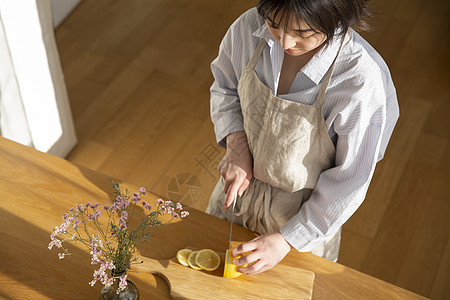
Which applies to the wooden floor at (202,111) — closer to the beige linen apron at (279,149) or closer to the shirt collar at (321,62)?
the beige linen apron at (279,149)

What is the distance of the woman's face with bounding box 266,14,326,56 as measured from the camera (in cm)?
97

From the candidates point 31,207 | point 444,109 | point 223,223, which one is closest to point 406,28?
point 444,109

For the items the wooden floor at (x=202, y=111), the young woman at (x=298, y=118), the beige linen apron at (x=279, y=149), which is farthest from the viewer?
the wooden floor at (x=202, y=111)

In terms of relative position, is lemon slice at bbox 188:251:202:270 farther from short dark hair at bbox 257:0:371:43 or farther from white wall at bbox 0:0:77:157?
white wall at bbox 0:0:77:157

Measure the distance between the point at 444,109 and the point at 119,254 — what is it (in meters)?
2.52

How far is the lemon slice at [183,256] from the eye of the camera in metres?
1.24

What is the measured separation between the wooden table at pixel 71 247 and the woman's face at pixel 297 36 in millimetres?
504

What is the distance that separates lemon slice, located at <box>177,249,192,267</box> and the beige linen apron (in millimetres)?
228

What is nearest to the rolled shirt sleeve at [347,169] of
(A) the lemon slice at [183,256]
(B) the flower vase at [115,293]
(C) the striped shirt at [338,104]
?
(C) the striped shirt at [338,104]

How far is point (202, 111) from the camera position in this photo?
118 inches

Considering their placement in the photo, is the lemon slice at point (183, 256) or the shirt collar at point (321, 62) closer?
the shirt collar at point (321, 62)

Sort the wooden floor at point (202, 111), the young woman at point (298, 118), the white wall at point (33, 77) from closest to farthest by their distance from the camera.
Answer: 1. the young woman at point (298, 118)
2. the white wall at point (33, 77)
3. the wooden floor at point (202, 111)

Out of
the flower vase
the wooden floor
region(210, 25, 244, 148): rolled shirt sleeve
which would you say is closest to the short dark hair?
region(210, 25, 244, 148): rolled shirt sleeve

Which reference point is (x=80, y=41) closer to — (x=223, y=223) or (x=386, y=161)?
(x=386, y=161)
